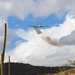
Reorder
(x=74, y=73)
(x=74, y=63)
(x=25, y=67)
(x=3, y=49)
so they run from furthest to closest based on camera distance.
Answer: (x=25, y=67), (x=74, y=73), (x=74, y=63), (x=3, y=49)

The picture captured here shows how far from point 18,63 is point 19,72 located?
697 centimetres

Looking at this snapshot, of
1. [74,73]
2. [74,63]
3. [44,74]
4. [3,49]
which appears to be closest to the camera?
[3,49]

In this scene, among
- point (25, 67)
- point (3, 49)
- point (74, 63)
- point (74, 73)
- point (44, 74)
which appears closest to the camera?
point (3, 49)

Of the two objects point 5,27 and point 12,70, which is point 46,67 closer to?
point 12,70

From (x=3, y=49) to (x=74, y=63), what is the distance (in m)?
18.0

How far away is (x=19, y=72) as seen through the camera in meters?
119

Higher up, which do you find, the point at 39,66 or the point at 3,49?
the point at 39,66

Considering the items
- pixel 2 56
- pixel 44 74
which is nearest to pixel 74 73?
pixel 44 74

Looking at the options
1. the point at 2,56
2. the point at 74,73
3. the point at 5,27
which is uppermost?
the point at 74,73

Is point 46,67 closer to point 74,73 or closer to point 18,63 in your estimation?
point 18,63

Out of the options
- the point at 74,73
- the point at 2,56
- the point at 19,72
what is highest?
the point at 19,72

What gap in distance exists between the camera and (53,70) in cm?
12262

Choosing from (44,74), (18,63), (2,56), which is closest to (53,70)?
(44,74)

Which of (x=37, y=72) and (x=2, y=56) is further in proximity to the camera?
(x=37, y=72)
